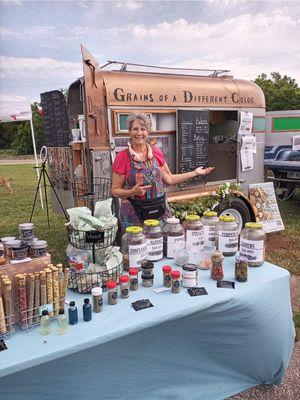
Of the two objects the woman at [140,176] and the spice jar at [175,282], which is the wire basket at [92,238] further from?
the woman at [140,176]

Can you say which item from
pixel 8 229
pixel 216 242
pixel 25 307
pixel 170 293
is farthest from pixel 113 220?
pixel 8 229

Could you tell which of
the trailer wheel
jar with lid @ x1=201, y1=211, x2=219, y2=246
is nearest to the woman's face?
jar with lid @ x1=201, y1=211, x2=219, y2=246

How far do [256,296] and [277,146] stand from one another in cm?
571

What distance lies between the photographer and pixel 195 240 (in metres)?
2.13

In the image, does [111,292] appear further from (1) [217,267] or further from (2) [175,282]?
(1) [217,267]

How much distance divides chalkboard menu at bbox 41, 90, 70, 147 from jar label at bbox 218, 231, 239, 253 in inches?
139

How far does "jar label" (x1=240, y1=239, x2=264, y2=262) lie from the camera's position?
2055 millimetres

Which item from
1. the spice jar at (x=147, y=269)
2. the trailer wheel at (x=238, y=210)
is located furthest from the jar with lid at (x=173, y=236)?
the trailer wheel at (x=238, y=210)

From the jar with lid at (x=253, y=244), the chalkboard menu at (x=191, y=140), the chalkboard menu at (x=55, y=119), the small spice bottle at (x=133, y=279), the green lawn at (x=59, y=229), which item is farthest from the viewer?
the chalkboard menu at (x=55, y=119)

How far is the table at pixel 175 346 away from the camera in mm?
1606

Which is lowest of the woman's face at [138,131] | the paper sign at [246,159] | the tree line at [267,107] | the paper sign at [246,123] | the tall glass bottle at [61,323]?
the tall glass bottle at [61,323]

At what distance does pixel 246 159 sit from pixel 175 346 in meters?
3.79

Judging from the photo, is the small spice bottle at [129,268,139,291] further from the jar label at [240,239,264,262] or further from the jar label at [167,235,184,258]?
the jar label at [240,239,264,262]

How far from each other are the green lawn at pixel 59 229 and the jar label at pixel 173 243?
280cm
